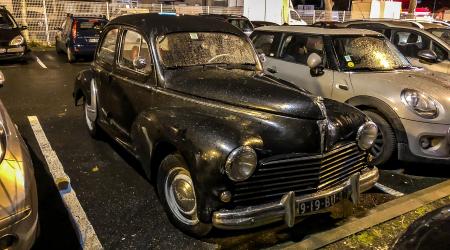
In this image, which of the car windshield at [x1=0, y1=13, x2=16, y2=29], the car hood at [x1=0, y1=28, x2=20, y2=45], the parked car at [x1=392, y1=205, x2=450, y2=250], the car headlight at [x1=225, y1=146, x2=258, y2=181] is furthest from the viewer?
the car windshield at [x1=0, y1=13, x2=16, y2=29]

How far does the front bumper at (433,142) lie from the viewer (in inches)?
183

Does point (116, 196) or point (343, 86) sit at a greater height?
point (343, 86)

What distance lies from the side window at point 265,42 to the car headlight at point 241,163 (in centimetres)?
395

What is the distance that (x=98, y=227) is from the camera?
3645 mm

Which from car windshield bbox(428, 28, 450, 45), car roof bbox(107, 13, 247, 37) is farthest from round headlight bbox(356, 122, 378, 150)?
car windshield bbox(428, 28, 450, 45)

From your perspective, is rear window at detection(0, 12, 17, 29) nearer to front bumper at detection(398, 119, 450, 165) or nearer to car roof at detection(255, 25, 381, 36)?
car roof at detection(255, 25, 381, 36)

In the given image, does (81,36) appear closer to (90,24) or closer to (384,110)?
(90,24)

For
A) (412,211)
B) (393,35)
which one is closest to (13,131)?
(412,211)

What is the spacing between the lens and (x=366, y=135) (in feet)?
12.2

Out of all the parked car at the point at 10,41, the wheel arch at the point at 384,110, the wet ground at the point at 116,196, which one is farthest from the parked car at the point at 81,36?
the wheel arch at the point at 384,110

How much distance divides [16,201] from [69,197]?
64.3 inches

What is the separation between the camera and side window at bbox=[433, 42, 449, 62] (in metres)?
7.39

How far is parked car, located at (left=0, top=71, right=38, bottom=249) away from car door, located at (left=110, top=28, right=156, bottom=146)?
152 cm

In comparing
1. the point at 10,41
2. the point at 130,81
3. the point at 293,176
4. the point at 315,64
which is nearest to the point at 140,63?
the point at 130,81
